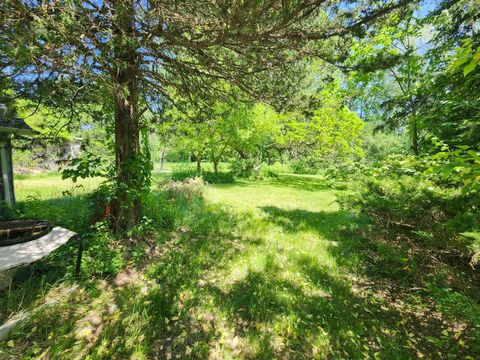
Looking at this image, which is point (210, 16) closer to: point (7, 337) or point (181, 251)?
point (181, 251)

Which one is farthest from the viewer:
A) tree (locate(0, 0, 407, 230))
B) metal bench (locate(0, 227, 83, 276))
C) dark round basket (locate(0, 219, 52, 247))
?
dark round basket (locate(0, 219, 52, 247))

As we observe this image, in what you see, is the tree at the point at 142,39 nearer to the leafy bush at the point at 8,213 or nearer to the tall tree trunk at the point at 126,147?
the tall tree trunk at the point at 126,147

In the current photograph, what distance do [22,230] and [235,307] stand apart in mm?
2652

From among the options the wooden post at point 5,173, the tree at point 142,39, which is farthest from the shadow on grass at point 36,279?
the wooden post at point 5,173

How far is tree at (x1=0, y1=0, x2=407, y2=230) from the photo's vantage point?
2.05m

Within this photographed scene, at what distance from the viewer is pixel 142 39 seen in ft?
10.6

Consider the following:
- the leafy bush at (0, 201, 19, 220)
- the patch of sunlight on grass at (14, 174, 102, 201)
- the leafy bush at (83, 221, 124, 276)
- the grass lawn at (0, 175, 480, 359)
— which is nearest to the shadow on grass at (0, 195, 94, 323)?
the grass lawn at (0, 175, 480, 359)

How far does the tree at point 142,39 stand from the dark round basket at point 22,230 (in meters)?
1.09

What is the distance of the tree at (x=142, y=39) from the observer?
2.05 m

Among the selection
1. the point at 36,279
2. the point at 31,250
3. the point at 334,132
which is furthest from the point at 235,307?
the point at 334,132

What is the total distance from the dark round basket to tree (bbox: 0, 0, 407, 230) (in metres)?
1.09

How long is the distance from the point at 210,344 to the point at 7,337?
182 centimetres

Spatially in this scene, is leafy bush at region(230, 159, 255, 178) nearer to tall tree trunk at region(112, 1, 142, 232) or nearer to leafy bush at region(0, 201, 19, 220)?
tall tree trunk at region(112, 1, 142, 232)

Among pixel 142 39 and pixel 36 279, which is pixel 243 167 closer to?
pixel 142 39
